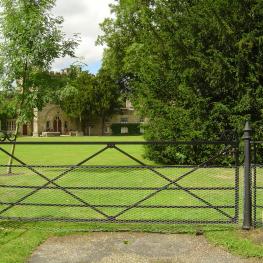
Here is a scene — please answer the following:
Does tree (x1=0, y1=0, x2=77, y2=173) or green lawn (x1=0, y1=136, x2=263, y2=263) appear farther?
tree (x1=0, y1=0, x2=77, y2=173)

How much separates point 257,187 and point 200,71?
1184cm

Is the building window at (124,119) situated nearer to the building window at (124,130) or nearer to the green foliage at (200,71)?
the building window at (124,130)

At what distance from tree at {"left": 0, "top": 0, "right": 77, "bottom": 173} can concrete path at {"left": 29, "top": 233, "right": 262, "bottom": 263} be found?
1165 cm

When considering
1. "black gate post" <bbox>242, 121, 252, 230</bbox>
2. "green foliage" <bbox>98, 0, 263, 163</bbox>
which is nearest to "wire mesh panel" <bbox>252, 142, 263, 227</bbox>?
"black gate post" <bbox>242, 121, 252, 230</bbox>

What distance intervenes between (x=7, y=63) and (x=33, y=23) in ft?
6.32

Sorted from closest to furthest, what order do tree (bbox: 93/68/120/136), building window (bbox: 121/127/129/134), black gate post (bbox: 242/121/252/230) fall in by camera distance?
1. black gate post (bbox: 242/121/252/230)
2. tree (bbox: 93/68/120/136)
3. building window (bbox: 121/127/129/134)

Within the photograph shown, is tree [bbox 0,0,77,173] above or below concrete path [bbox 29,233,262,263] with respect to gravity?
above

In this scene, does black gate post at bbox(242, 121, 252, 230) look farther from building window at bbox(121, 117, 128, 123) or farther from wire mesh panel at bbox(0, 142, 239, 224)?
building window at bbox(121, 117, 128, 123)

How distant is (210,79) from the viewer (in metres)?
18.6

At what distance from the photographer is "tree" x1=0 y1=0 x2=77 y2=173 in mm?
17328

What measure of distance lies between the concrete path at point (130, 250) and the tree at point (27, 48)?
11.6 m

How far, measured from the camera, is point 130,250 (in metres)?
6.33

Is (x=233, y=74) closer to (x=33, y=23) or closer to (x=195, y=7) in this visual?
(x=195, y=7)

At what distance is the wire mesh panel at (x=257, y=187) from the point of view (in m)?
7.32
